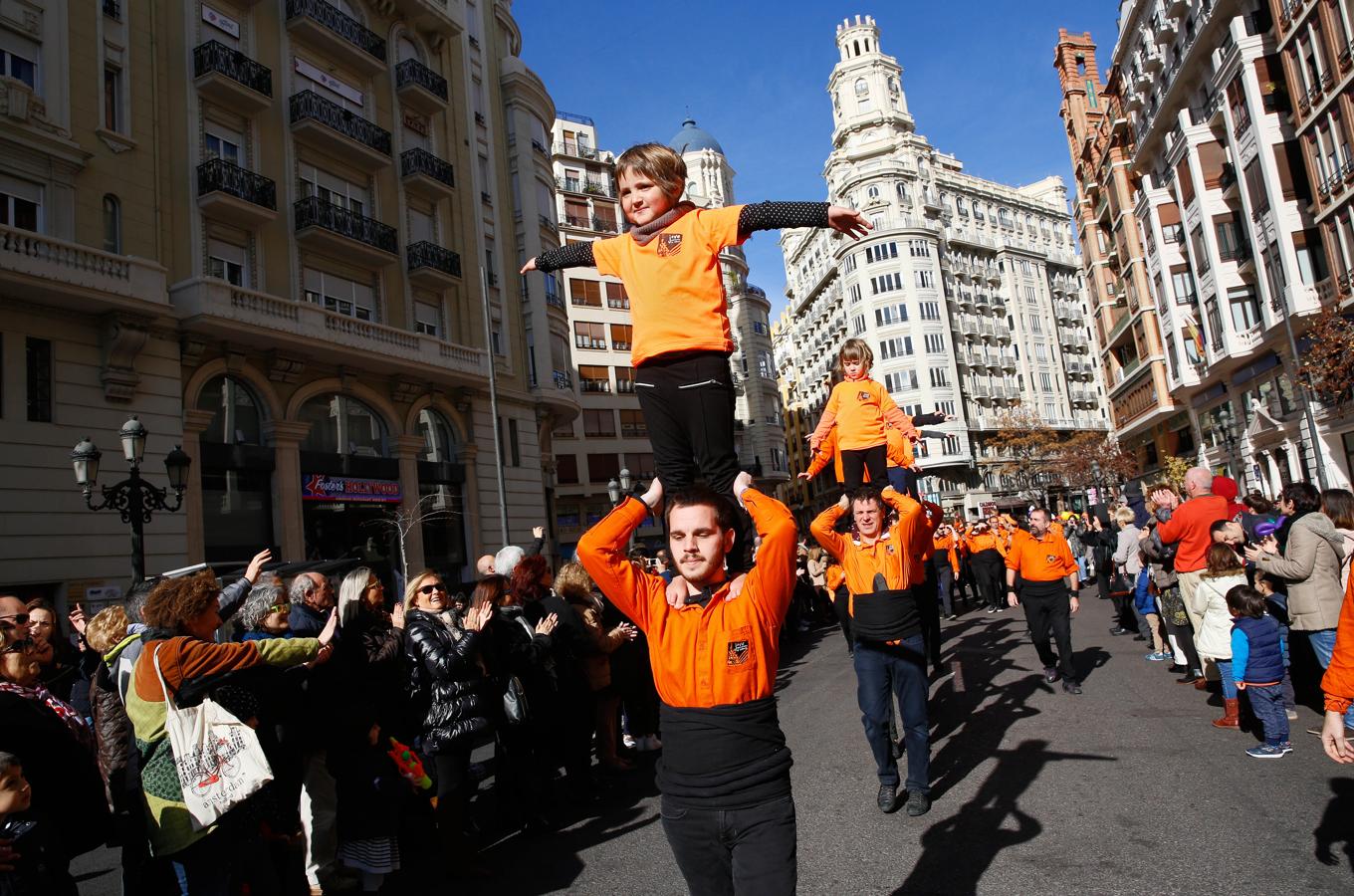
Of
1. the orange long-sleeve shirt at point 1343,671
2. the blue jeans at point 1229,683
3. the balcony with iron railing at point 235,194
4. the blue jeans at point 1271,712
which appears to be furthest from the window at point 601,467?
the orange long-sleeve shirt at point 1343,671

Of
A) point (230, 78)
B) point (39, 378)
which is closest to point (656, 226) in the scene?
point (39, 378)

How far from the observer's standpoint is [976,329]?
81500mm

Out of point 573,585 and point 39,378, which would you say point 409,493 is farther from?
point 573,585

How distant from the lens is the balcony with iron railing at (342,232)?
23.0 metres

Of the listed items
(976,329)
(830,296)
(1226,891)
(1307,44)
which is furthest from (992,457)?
(1226,891)

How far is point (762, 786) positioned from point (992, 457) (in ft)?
261

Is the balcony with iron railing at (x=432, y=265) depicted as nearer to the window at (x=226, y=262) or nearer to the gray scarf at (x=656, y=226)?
the window at (x=226, y=262)

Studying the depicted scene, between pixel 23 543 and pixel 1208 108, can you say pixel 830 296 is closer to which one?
pixel 1208 108

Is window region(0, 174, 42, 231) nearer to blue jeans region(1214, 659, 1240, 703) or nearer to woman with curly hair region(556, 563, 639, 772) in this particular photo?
woman with curly hair region(556, 563, 639, 772)

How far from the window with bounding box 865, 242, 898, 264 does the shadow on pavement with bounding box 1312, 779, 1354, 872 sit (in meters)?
76.3

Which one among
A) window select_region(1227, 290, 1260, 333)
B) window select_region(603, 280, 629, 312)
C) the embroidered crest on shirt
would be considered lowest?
the embroidered crest on shirt

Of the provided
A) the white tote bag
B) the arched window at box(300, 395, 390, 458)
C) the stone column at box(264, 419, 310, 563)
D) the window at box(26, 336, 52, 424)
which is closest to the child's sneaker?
the white tote bag

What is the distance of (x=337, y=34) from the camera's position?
2488cm

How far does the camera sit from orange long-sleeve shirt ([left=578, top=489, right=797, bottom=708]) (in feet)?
11.0
